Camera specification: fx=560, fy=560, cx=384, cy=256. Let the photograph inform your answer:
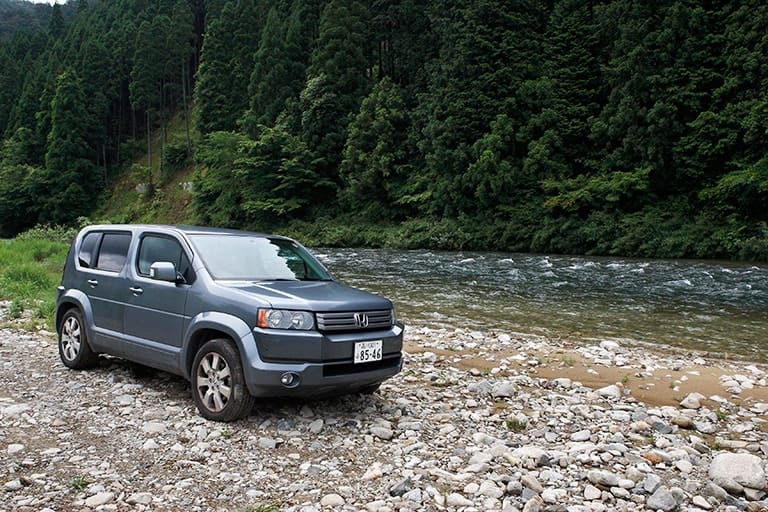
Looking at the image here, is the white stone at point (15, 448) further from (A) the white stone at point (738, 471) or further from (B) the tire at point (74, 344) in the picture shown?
(A) the white stone at point (738, 471)

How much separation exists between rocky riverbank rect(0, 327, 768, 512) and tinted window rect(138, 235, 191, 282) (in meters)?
1.36

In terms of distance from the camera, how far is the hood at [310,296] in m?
4.99

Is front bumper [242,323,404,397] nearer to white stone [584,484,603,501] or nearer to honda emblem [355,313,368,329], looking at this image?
honda emblem [355,313,368,329]

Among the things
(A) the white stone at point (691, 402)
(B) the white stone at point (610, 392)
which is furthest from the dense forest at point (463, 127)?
(B) the white stone at point (610, 392)

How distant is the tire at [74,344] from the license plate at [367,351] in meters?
3.63

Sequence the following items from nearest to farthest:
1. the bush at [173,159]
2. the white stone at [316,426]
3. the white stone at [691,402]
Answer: the white stone at [316,426] < the white stone at [691,402] < the bush at [173,159]

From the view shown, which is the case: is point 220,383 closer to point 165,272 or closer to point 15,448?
point 165,272

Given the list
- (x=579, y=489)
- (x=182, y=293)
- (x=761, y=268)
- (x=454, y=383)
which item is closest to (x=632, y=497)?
(x=579, y=489)

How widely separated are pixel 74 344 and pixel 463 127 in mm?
33601

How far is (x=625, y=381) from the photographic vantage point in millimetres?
7148

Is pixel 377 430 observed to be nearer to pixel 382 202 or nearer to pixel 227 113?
pixel 382 202

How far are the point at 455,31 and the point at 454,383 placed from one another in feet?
125

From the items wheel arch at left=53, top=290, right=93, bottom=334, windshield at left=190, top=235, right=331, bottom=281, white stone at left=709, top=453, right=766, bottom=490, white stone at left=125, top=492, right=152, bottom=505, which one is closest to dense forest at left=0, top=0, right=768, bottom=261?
white stone at left=709, top=453, right=766, bottom=490

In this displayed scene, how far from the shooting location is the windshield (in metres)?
5.73
